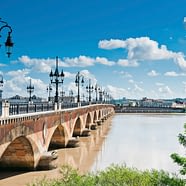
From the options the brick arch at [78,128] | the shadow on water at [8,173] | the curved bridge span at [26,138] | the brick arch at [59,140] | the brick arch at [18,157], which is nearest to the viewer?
the curved bridge span at [26,138]

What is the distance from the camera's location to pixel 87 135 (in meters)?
50.2

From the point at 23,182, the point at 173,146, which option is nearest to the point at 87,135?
the point at 173,146

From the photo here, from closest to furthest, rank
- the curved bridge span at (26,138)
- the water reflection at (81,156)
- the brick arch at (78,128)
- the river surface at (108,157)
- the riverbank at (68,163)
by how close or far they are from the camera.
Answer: the curved bridge span at (26,138) < the riverbank at (68,163) < the river surface at (108,157) < the water reflection at (81,156) < the brick arch at (78,128)

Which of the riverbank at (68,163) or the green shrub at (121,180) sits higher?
the green shrub at (121,180)

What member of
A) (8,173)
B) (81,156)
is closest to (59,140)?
(81,156)

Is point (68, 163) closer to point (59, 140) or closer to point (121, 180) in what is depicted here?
point (59, 140)

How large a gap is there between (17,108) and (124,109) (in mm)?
136447

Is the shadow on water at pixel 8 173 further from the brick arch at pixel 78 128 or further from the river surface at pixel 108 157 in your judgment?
the brick arch at pixel 78 128

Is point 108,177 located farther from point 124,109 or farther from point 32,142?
point 124,109

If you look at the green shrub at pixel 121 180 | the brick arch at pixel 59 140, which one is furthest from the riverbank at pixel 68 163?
the green shrub at pixel 121 180

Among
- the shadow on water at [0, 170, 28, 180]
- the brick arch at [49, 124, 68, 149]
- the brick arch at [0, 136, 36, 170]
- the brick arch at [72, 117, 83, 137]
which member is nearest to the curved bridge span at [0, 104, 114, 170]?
the brick arch at [0, 136, 36, 170]

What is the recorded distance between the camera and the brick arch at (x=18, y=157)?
25.5 meters

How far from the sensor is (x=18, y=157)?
26094 mm

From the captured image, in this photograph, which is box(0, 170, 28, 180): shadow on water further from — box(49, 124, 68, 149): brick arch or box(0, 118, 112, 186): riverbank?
box(49, 124, 68, 149): brick arch
